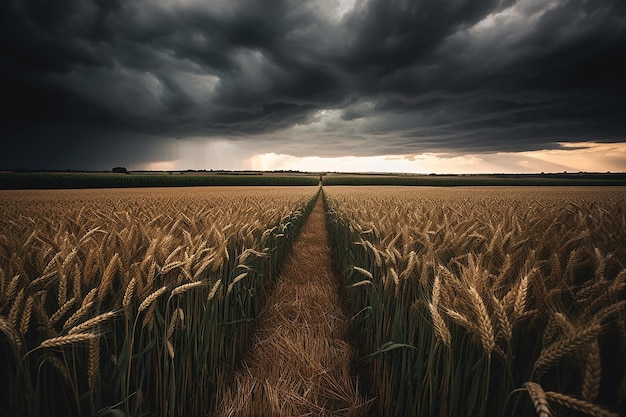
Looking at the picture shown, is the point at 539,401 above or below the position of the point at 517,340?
above

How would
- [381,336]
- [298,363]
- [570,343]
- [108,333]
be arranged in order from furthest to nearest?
[298,363] → [381,336] → [108,333] → [570,343]

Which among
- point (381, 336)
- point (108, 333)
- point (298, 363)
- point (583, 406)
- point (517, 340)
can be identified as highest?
point (583, 406)

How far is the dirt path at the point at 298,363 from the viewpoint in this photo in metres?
2.03

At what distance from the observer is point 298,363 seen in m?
2.57

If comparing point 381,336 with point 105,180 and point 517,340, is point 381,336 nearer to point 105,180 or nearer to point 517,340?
point 517,340

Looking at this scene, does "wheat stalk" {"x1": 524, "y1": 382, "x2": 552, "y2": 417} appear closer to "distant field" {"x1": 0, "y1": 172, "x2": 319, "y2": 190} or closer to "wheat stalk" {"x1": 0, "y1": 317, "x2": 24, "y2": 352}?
"wheat stalk" {"x1": 0, "y1": 317, "x2": 24, "y2": 352}

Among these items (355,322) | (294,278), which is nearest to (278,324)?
(355,322)

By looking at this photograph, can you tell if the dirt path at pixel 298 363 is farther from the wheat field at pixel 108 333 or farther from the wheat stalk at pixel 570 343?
the wheat stalk at pixel 570 343

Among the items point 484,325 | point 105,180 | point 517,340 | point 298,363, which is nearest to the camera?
point 484,325

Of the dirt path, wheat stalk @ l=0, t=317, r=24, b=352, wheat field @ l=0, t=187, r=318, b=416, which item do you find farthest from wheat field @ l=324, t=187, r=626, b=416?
wheat stalk @ l=0, t=317, r=24, b=352

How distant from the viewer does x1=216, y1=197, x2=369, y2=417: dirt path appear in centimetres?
203

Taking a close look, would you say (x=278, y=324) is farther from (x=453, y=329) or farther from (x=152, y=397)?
(x=453, y=329)

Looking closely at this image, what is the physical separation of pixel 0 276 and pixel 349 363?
2.59 m

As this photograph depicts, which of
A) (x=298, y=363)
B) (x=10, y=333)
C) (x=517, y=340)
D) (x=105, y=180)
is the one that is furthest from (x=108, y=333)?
(x=105, y=180)
